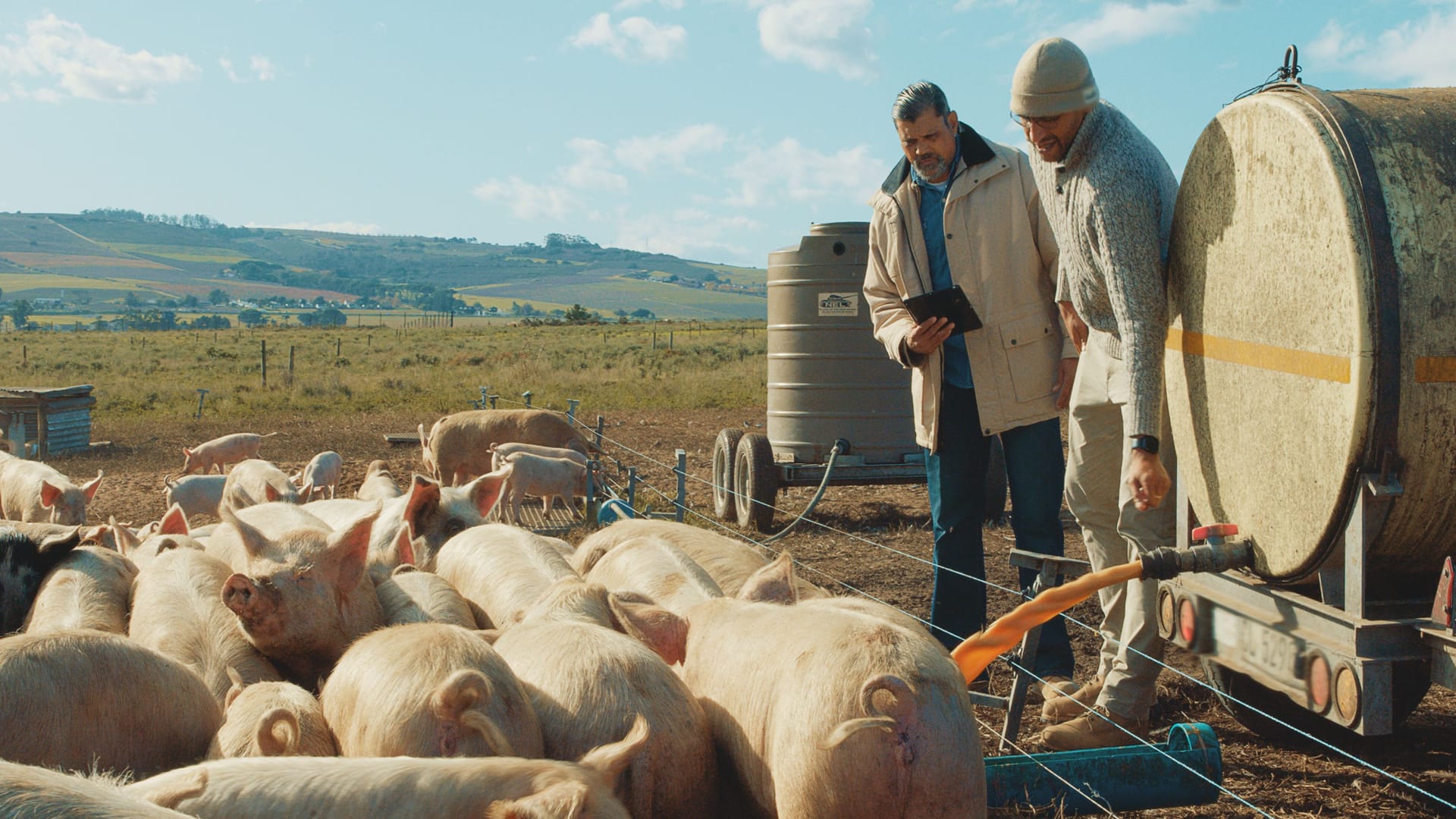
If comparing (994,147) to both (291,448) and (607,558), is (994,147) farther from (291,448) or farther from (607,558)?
(291,448)

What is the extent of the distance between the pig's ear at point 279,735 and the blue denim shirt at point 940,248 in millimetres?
2945

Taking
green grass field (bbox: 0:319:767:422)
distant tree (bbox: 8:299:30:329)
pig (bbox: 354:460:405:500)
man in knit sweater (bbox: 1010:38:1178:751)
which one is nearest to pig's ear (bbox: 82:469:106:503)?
pig (bbox: 354:460:405:500)

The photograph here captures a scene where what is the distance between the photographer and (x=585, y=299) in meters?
199

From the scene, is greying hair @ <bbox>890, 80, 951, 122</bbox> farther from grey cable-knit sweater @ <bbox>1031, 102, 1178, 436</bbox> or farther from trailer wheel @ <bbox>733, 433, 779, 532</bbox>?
trailer wheel @ <bbox>733, 433, 779, 532</bbox>

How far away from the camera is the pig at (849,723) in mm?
2621

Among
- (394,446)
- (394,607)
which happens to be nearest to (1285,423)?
(394,607)

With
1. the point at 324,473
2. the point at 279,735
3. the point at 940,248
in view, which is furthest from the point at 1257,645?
the point at 324,473

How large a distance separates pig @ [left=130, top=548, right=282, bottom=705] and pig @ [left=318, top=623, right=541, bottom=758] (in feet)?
1.92

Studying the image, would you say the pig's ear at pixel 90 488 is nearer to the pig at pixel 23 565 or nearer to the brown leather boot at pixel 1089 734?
the pig at pixel 23 565

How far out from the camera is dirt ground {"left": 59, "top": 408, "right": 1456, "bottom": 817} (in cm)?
398

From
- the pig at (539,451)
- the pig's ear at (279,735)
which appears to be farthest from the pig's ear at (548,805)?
the pig at (539,451)

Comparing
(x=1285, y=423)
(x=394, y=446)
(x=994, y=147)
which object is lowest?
(x=394, y=446)

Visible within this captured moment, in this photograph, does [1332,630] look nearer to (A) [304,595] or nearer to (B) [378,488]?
Answer: (A) [304,595]

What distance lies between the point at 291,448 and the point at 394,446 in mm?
1321
